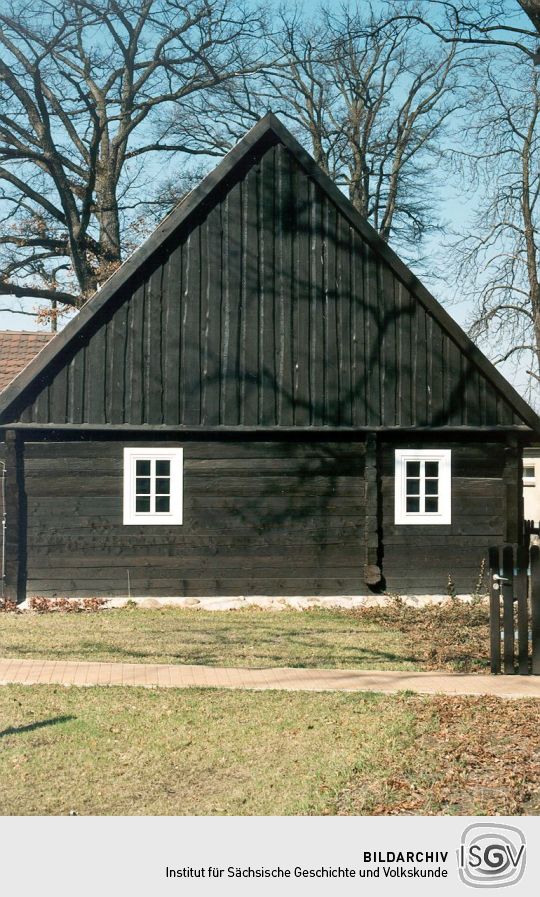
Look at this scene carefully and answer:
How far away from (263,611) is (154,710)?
803 centimetres

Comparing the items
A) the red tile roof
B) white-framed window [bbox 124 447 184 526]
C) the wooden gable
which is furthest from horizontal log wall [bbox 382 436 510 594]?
the red tile roof

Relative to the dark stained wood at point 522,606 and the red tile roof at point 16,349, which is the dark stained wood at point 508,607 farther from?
the red tile roof at point 16,349

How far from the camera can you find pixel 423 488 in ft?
61.8

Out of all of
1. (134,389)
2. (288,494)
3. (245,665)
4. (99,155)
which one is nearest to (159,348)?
(134,389)

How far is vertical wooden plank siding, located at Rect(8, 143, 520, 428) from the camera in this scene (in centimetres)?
1811

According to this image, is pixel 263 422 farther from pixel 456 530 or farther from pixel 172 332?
pixel 456 530

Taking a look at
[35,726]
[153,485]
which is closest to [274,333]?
[153,485]

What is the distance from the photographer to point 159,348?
59.6 feet

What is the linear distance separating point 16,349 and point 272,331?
7020mm

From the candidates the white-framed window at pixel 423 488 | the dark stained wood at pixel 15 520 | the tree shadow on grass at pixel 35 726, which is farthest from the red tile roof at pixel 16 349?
the tree shadow on grass at pixel 35 726

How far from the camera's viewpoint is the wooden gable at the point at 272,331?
1803 cm

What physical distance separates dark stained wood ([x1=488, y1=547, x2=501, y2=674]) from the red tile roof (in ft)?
42.0

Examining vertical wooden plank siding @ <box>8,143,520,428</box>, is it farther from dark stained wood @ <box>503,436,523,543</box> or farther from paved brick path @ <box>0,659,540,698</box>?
paved brick path @ <box>0,659,540,698</box>
